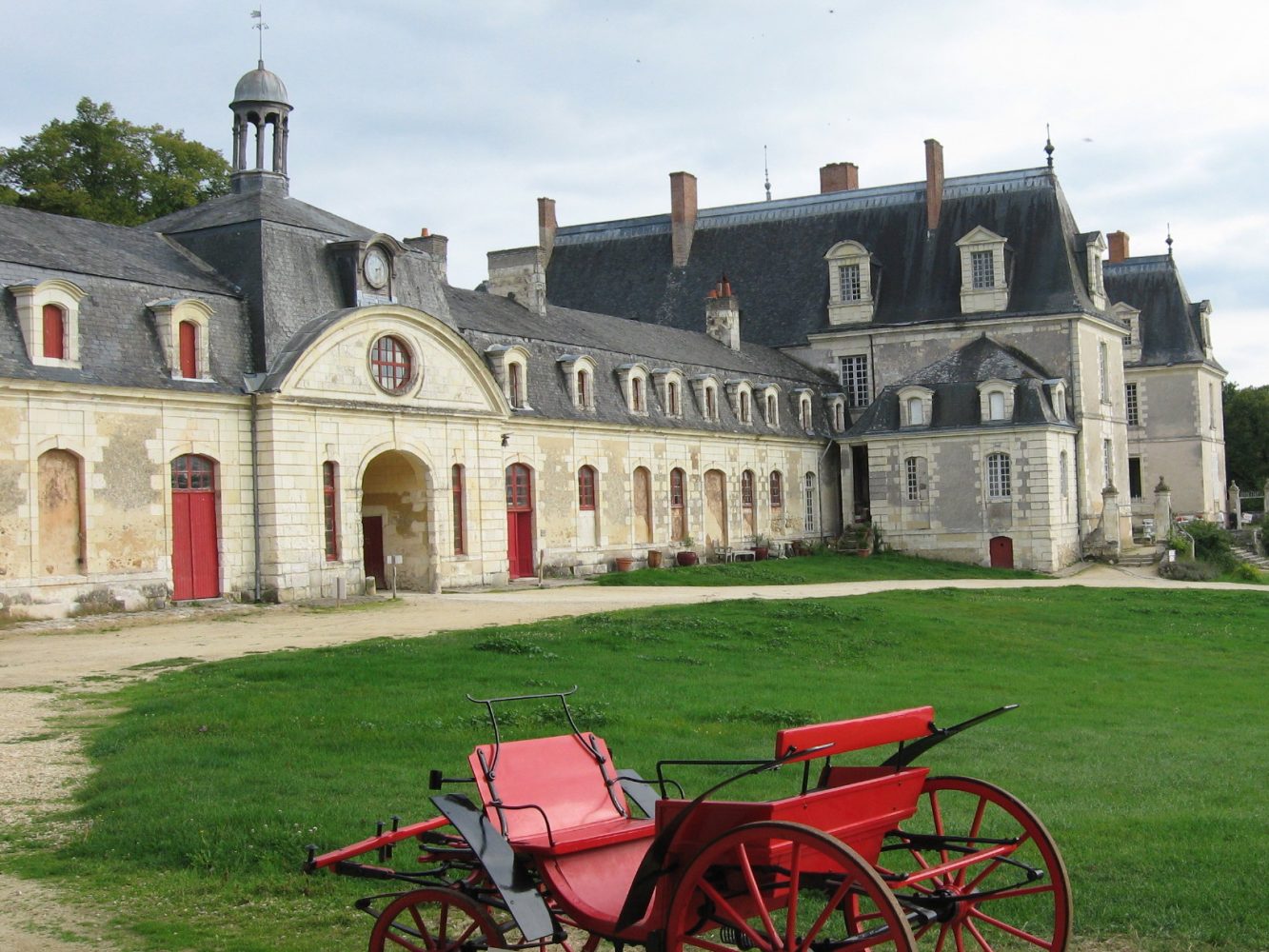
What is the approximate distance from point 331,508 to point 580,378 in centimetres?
956

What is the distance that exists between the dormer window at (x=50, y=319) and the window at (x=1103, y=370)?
3182 centimetres

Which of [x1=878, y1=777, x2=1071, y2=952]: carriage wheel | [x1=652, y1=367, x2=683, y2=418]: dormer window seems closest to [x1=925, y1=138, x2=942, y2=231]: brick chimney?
[x1=652, y1=367, x2=683, y2=418]: dormer window

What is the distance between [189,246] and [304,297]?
8.49 feet

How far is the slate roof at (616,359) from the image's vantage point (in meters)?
32.9

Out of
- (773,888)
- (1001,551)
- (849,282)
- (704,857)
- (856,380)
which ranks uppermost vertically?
(849,282)

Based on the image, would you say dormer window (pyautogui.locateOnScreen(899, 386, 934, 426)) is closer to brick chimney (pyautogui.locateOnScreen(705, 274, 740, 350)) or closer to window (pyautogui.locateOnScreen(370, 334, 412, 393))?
brick chimney (pyautogui.locateOnScreen(705, 274, 740, 350))

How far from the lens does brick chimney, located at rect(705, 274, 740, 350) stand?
45750 millimetres

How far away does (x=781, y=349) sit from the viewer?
48.3 m

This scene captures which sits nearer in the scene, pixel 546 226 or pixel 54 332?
pixel 54 332

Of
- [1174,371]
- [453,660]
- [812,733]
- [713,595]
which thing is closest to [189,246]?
[713,595]

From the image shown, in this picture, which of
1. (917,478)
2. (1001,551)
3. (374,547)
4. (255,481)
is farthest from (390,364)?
(1001,551)

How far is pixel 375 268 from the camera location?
2780 centimetres

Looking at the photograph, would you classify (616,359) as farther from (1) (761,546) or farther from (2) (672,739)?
(2) (672,739)

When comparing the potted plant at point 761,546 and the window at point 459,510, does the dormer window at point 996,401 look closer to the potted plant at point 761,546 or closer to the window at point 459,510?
the potted plant at point 761,546
